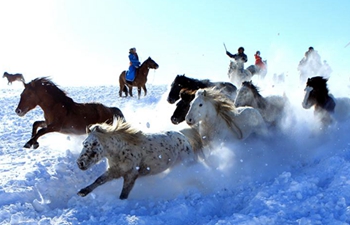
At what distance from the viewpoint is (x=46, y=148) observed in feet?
28.4

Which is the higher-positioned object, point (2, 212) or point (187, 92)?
point (187, 92)

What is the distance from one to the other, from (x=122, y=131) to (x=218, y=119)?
2195 millimetres

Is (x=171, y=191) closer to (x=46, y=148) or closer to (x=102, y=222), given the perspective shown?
(x=102, y=222)

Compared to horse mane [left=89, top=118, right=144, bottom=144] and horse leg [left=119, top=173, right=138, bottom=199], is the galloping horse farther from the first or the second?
horse leg [left=119, top=173, right=138, bottom=199]

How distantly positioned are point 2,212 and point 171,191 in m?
2.34

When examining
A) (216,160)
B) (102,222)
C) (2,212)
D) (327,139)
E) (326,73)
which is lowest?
(2,212)

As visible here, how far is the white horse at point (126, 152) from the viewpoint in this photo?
552 cm

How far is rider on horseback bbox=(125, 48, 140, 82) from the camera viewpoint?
19250 millimetres

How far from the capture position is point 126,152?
5738 millimetres

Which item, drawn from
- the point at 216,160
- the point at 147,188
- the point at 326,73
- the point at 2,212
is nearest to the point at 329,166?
the point at 216,160

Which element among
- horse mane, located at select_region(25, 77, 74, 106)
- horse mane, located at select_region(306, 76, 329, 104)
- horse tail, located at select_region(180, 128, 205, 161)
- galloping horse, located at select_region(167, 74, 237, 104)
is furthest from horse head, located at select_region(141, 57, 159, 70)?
horse tail, located at select_region(180, 128, 205, 161)

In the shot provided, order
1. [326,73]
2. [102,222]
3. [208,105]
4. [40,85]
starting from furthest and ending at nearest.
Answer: [326,73]
[40,85]
[208,105]
[102,222]

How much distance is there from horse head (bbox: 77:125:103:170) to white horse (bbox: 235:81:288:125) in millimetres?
4205

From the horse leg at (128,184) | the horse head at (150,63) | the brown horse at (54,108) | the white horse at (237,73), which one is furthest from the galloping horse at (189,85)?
the horse head at (150,63)
